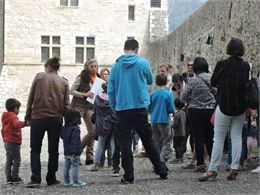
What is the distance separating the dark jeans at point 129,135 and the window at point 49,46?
2658cm

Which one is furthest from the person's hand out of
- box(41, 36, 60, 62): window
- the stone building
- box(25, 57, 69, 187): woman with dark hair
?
box(41, 36, 60, 62): window

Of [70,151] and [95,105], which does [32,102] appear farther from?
[95,105]

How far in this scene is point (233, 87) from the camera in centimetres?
652

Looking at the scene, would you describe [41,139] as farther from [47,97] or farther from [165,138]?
[165,138]

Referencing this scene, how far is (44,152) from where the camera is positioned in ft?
36.2

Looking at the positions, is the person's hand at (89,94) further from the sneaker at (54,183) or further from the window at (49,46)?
the window at (49,46)

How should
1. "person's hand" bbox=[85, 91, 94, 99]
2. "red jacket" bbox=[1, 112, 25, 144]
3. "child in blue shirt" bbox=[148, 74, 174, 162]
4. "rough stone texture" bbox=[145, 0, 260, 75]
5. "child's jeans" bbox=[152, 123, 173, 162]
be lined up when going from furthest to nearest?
"rough stone texture" bbox=[145, 0, 260, 75] → "person's hand" bbox=[85, 91, 94, 99] → "child's jeans" bbox=[152, 123, 173, 162] → "child in blue shirt" bbox=[148, 74, 174, 162] → "red jacket" bbox=[1, 112, 25, 144]

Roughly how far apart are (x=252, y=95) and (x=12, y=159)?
2901 millimetres

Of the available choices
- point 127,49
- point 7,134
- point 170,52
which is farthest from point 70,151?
point 170,52

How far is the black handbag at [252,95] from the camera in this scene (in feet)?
21.3

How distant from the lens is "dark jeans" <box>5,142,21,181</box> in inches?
272

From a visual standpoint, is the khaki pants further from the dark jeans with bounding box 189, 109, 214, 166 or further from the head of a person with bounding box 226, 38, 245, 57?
the head of a person with bounding box 226, 38, 245, 57

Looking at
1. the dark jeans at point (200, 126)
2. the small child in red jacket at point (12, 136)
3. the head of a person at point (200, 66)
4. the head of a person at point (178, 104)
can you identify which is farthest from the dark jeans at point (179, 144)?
the small child in red jacket at point (12, 136)

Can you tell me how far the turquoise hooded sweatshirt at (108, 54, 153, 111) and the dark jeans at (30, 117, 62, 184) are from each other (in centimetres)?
75
